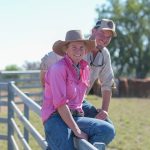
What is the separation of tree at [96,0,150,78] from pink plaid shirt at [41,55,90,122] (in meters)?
57.4

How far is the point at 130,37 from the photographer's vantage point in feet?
203

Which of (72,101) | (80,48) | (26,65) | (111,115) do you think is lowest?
(26,65)

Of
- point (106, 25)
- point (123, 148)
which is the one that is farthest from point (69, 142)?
point (123, 148)

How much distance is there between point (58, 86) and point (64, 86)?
0.14 ft

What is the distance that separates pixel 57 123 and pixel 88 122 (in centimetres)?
22

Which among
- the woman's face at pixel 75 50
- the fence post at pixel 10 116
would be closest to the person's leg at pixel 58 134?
the woman's face at pixel 75 50

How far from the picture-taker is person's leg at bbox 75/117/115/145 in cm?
375

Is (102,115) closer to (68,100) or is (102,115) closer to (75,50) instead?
(68,100)

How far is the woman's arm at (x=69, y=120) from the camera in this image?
144 inches

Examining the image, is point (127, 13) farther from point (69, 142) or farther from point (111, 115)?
point (69, 142)

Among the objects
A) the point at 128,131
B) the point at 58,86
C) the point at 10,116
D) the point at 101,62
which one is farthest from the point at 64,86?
the point at 128,131

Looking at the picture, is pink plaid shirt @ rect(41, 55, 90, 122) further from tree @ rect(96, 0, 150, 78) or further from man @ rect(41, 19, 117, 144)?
tree @ rect(96, 0, 150, 78)

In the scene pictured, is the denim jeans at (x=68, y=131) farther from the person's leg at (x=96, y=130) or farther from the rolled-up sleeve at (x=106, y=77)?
the rolled-up sleeve at (x=106, y=77)

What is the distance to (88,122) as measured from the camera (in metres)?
3.80
